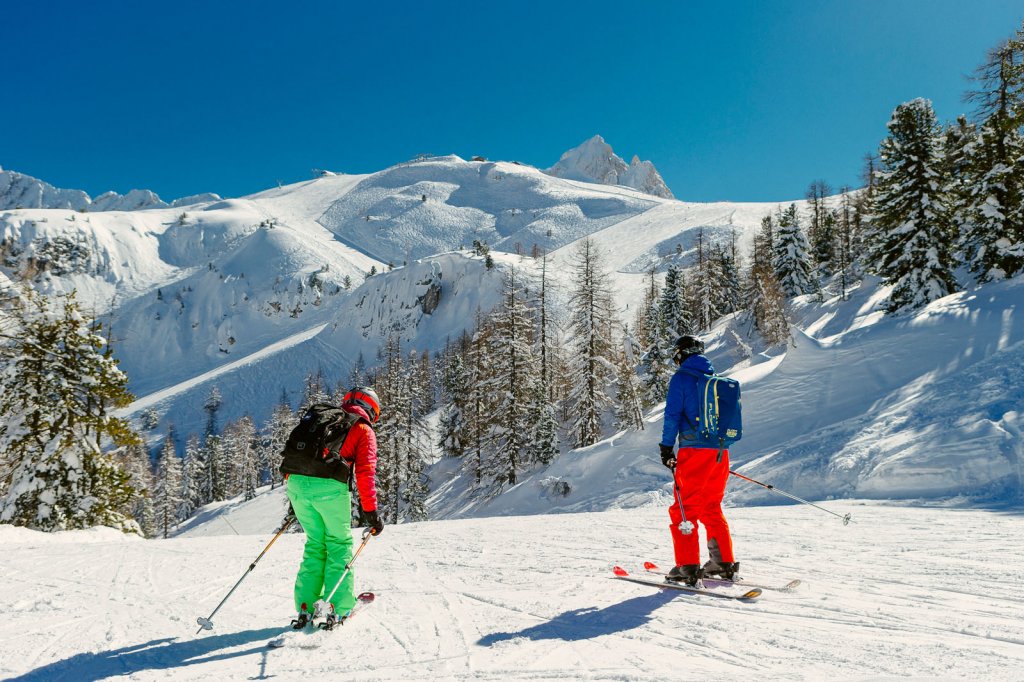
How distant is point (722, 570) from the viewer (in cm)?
527

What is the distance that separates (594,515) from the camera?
11.4 m

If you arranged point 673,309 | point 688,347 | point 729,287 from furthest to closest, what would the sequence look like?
point 729,287
point 673,309
point 688,347

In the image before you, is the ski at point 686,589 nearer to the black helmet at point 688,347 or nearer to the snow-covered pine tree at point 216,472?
the black helmet at point 688,347

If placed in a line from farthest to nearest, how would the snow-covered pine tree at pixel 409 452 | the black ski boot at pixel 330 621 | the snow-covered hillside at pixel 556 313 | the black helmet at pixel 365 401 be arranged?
the snow-covered pine tree at pixel 409 452 → the snow-covered hillside at pixel 556 313 → the black helmet at pixel 365 401 → the black ski boot at pixel 330 621

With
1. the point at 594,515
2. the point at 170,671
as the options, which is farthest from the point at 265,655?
the point at 594,515

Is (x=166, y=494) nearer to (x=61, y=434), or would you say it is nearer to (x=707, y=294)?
(x=61, y=434)

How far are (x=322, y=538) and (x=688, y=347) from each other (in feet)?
12.4

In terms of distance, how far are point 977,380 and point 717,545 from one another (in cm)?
1126

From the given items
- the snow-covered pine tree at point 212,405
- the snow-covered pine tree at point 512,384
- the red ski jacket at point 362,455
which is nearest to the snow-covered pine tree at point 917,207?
the snow-covered pine tree at point 512,384

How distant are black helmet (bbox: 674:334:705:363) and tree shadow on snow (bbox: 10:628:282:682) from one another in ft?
14.2

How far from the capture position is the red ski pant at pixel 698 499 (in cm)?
519

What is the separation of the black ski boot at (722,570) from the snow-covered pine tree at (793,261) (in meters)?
49.8

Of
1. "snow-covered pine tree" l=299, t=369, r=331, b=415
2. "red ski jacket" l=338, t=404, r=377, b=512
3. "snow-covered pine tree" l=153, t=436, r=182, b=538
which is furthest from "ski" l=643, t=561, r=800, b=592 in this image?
"snow-covered pine tree" l=299, t=369, r=331, b=415

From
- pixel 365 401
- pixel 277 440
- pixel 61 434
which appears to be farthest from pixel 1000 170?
pixel 277 440
